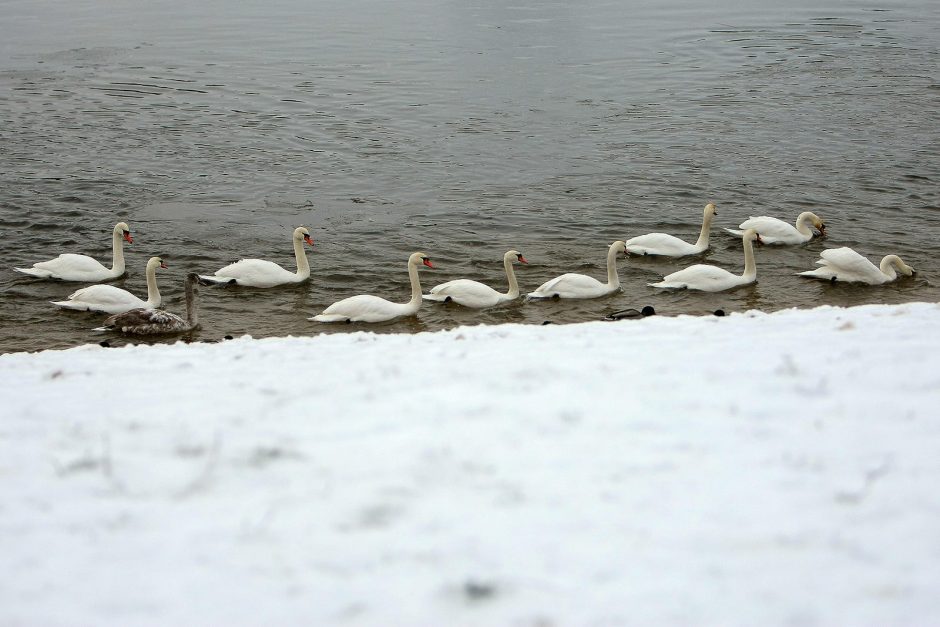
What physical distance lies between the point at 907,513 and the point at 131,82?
Result: 2676cm

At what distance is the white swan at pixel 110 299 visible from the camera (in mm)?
13172

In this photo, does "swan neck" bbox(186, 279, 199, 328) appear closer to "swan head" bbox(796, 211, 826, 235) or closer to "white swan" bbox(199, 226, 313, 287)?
"white swan" bbox(199, 226, 313, 287)

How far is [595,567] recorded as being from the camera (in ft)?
13.1

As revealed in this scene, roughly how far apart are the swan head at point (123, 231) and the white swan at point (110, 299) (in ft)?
4.60

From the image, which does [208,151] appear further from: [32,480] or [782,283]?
[32,480]

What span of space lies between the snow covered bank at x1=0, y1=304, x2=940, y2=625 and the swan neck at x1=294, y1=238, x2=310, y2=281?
26.6 feet

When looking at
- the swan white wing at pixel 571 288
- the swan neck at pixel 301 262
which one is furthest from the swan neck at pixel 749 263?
the swan neck at pixel 301 262

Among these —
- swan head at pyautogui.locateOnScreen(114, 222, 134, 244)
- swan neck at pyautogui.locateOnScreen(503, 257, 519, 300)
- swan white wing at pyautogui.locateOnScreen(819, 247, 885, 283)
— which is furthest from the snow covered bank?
swan head at pyautogui.locateOnScreen(114, 222, 134, 244)

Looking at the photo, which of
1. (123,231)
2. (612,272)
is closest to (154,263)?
(123,231)

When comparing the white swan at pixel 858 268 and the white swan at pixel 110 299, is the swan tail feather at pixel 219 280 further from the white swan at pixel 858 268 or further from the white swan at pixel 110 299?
the white swan at pixel 858 268

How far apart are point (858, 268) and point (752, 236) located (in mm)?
1552

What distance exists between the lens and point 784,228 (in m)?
16.0

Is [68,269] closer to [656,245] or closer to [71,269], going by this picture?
[71,269]

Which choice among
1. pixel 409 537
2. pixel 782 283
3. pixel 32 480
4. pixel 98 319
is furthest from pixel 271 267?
pixel 409 537
